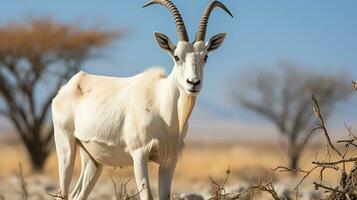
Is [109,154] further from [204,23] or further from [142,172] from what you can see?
[204,23]

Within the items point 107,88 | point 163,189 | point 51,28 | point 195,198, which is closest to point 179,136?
point 163,189

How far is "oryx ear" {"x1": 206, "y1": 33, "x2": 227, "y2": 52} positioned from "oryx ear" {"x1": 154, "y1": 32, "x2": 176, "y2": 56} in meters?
0.39

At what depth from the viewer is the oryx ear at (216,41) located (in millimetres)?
9617

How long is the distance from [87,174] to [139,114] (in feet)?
5.10

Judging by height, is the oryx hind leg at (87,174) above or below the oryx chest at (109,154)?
below

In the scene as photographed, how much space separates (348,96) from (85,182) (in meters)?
30.1

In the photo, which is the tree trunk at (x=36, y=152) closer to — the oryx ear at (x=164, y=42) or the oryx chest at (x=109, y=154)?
the oryx chest at (x=109, y=154)

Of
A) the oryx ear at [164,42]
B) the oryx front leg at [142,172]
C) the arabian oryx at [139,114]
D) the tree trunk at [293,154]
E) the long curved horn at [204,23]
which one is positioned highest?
the long curved horn at [204,23]

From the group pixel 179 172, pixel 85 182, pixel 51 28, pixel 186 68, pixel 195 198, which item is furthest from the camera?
pixel 51 28

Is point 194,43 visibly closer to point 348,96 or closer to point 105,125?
point 105,125

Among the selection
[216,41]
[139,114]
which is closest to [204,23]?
[216,41]

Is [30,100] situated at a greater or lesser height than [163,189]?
lesser

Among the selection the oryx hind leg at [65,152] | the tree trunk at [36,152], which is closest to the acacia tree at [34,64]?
the tree trunk at [36,152]

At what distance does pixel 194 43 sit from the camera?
30.6 ft
